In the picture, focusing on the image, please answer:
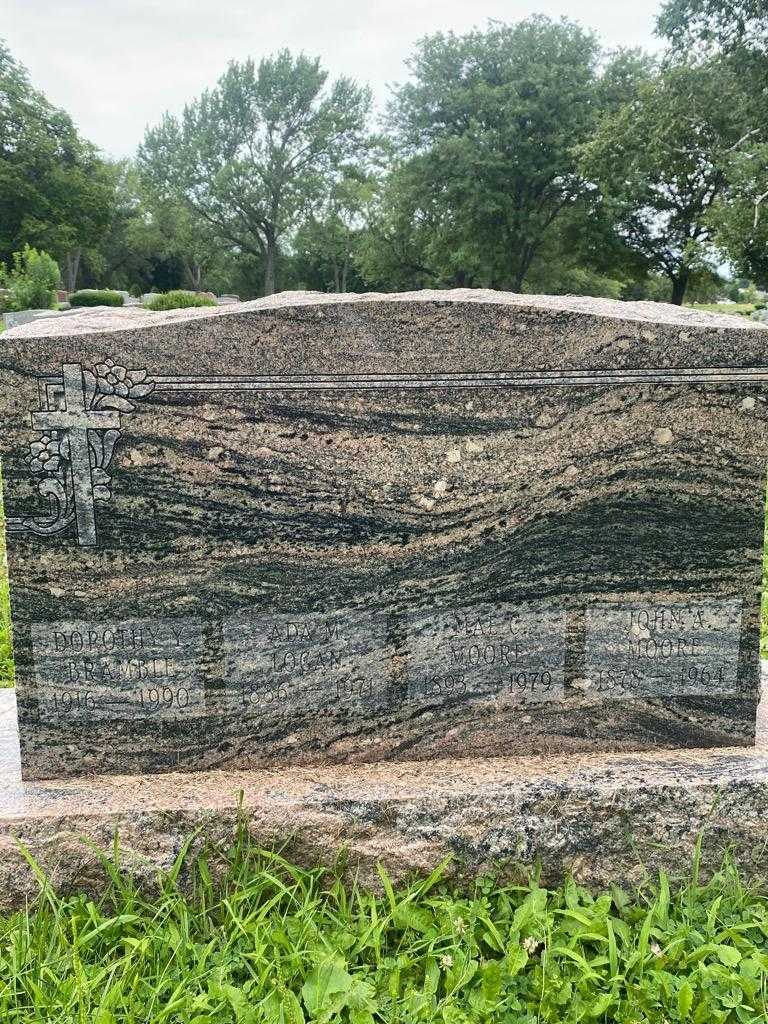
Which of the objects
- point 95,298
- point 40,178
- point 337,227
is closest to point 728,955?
point 95,298

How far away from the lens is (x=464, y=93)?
24.2 meters

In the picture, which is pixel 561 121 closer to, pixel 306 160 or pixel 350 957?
pixel 306 160

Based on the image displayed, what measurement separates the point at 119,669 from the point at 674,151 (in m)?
19.5

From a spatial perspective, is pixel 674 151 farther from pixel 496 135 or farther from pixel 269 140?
pixel 269 140

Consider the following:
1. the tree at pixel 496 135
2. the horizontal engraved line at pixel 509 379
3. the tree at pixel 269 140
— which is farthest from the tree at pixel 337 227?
the horizontal engraved line at pixel 509 379

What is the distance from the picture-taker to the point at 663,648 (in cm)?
261

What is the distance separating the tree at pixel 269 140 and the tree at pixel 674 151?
1776 centimetres

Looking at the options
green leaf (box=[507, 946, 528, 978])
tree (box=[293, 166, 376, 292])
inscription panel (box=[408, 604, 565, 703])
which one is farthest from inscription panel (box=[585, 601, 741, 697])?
tree (box=[293, 166, 376, 292])

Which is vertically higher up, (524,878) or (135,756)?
(135,756)

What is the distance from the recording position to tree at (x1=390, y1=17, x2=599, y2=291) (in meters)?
24.0

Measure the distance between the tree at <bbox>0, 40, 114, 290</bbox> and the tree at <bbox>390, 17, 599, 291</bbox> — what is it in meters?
17.2

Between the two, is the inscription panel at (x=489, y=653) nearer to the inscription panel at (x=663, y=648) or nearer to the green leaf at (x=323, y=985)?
the inscription panel at (x=663, y=648)

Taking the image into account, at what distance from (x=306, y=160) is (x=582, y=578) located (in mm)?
38216

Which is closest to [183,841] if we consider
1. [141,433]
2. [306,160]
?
[141,433]
